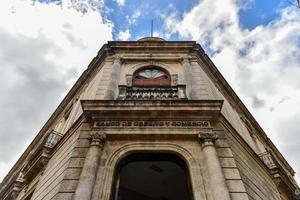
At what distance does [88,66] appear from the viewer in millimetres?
14008

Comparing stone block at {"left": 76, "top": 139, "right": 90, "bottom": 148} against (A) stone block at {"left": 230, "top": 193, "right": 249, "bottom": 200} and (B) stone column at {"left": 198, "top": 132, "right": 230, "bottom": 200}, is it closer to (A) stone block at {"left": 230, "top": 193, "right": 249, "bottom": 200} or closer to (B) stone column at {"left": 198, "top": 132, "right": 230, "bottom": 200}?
(B) stone column at {"left": 198, "top": 132, "right": 230, "bottom": 200}

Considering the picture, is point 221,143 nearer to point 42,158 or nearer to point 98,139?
point 98,139

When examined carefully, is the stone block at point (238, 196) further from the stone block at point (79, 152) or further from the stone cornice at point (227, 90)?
the stone cornice at point (227, 90)

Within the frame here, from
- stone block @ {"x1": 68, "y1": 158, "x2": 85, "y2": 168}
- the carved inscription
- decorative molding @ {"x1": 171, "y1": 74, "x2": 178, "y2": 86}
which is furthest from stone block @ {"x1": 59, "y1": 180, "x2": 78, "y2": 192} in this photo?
decorative molding @ {"x1": 171, "y1": 74, "x2": 178, "y2": 86}

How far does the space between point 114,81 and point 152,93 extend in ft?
6.10

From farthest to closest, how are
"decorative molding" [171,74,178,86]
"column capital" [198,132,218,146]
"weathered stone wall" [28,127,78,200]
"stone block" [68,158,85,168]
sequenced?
"decorative molding" [171,74,178,86] → "column capital" [198,132,218,146] → "stone block" [68,158,85,168] → "weathered stone wall" [28,127,78,200]

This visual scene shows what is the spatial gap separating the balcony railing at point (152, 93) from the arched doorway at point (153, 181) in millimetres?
2189

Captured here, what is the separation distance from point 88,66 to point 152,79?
13.7 feet

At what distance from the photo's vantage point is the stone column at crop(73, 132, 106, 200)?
6.36 metres

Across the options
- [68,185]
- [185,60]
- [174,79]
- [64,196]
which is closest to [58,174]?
[68,185]

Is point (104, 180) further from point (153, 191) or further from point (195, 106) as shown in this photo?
point (153, 191)

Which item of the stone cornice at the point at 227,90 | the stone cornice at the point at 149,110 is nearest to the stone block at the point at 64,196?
the stone cornice at the point at 149,110

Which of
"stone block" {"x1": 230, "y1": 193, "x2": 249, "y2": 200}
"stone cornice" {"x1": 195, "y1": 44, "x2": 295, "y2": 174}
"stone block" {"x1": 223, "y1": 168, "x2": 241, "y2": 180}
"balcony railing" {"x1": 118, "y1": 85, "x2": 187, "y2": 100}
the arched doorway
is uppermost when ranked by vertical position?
"stone cornice" {"x1": 195, "y1": 44, "x2": 295, "y2": 174}

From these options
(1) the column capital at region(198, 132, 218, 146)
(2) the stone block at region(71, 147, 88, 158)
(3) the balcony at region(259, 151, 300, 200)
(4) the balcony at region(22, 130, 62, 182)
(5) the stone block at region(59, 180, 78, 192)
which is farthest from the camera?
(3) the balcony at region(259, 151, 300, 200)
